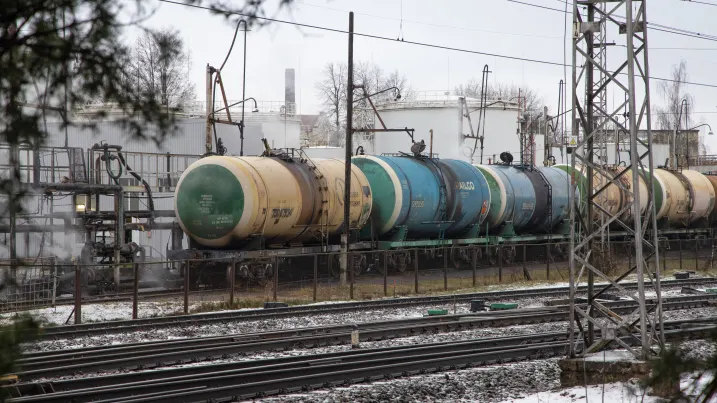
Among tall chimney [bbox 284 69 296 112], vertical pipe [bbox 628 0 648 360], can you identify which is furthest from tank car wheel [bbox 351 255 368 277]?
tall chimney [bbox 284 69 296 112]

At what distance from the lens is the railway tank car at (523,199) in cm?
3266

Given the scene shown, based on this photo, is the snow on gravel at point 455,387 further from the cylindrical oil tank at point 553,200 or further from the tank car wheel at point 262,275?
the cylindrical oil tank at point 553,200

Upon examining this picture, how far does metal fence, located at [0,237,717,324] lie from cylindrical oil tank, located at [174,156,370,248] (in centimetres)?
88

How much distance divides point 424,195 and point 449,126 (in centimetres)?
3433

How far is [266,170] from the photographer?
2431 cm

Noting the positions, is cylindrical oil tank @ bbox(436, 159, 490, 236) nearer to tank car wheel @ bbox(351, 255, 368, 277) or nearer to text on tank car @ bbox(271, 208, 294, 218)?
tank car wheel @ bbox(351, 255, 368, 277)

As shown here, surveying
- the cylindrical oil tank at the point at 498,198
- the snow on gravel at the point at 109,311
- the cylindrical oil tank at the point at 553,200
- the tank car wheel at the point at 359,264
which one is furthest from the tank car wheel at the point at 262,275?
the cylindrical oil tank at the point at 553,200

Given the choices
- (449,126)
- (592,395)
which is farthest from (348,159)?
Result: (449,126)

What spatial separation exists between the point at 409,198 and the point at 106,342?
1511 cm

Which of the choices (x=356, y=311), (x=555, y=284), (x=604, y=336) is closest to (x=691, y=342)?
(x=604, y=336)

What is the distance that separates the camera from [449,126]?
62.6m

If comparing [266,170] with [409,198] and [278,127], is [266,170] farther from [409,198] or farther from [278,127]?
[278,127]

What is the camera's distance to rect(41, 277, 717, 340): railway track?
15.9 meters

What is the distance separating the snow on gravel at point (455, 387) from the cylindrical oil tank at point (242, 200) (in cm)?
1226
